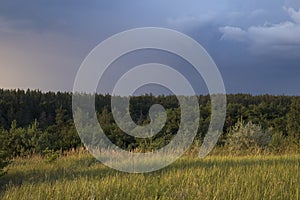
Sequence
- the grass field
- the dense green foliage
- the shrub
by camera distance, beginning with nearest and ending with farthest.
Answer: the grass field → the shrub → the dense green foliage

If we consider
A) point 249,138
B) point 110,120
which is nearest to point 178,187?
point 249,138

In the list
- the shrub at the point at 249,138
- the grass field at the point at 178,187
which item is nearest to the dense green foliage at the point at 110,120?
the shrub at the point at 249,138

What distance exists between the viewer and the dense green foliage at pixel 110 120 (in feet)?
54.9

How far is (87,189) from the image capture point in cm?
605

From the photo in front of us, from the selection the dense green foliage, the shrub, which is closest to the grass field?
the dense green foliage

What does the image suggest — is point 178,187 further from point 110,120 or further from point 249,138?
point 110,120

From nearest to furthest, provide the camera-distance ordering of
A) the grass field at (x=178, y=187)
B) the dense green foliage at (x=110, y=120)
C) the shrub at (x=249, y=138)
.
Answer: the grass field at (x=178, y=187)
the shrub at (x=249, y=138)
the dense green foliage at (x=110, y=120)

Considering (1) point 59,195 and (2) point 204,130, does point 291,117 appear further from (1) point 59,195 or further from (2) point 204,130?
(1) point 59,195

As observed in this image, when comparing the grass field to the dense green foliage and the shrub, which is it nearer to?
the dense green foliage

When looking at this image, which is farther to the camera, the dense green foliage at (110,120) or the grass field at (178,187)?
the dense green foliage at (110,120)

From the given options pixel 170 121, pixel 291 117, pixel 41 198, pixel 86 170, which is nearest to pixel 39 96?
pixel 170 121

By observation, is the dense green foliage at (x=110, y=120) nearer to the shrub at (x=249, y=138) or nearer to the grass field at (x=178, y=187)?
the shrub at (x=249, y=138)

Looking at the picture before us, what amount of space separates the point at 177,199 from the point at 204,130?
17.9 m

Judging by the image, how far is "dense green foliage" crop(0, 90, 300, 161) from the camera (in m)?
16.7
